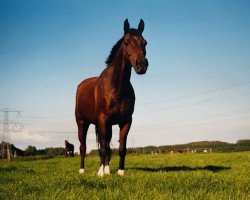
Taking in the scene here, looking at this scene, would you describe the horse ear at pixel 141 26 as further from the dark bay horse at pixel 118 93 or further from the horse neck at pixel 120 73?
the horse neck at pixel 120 73

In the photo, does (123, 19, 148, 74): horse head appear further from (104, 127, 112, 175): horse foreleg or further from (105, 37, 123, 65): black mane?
(104, 127, 112, 175): horse foreleg

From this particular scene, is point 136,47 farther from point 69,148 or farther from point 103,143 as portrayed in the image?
point 69,148

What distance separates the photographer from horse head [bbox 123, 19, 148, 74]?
26.2 feet

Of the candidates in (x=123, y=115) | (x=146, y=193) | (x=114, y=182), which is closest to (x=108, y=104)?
(x=123, y=115)

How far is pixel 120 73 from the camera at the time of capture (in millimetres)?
9289

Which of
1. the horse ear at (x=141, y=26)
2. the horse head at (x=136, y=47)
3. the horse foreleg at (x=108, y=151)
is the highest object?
the horse ear at (x=141, y=26)

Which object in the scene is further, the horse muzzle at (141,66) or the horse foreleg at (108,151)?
the horse foreleg at (108,151)

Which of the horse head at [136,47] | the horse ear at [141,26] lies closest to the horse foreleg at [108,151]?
the horse head at [136,47]

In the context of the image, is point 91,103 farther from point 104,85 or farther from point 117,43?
point 117,43

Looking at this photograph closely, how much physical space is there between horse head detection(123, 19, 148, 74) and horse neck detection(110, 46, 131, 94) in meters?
0.35

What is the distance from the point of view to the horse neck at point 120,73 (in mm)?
9195

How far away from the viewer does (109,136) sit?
33.0ft

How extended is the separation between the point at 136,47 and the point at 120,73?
1045 mm

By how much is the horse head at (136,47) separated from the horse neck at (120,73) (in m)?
0.35
